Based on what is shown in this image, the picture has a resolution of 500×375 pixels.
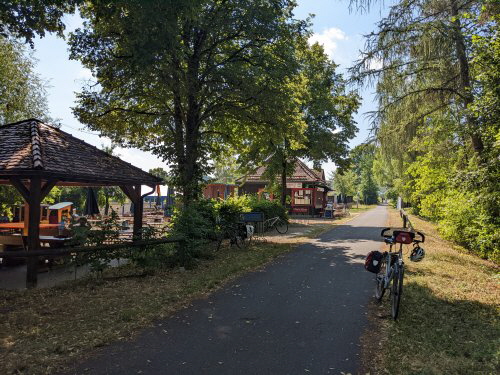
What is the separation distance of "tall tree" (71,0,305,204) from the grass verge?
566 cm

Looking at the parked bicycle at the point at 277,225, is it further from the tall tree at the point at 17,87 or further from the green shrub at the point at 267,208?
the tall tree at the point at 17,87

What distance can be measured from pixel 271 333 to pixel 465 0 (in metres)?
11.6

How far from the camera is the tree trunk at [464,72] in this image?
33.9 feet

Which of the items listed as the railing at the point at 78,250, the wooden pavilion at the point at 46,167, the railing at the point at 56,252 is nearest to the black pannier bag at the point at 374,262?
the railing at the point at 78,250

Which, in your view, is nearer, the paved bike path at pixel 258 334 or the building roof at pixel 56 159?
the paved bike path at pixel 258 334

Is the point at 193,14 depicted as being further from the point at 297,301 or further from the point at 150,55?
the point at 297,301

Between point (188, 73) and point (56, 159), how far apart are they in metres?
5.88

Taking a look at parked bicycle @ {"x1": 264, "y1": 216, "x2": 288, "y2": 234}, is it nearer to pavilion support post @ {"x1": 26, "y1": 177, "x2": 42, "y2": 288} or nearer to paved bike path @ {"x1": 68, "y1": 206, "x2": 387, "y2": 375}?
paved bike path @ {"x1": 68, "y1": 206, "x2": 387, "y2": 375}

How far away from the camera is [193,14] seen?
9539 mm

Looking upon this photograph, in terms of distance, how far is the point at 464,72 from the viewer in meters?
11.7

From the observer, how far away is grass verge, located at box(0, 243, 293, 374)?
14.8ft

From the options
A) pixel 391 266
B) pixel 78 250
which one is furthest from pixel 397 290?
pixel 78 250

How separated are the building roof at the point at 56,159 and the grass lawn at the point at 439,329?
7865 mm

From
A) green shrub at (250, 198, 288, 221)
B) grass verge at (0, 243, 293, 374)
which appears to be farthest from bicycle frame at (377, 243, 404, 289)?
green shrub at (250, 198, 288, 221)
